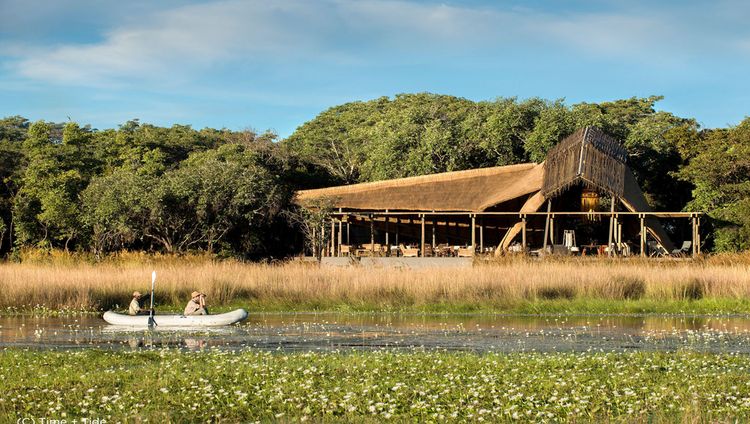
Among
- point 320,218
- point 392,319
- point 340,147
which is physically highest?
point 340,147

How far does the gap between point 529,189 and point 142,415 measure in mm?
29530

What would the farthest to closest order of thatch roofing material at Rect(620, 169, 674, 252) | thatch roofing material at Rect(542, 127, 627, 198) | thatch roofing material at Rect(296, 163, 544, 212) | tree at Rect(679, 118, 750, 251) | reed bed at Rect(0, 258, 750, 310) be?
thatch roofing material at Rect(296, 163, 544, 212)
tree at Rect(679, 118, 750, 251)
thatch roofing material at Rect(620, 169, 674, 252)
thatch roofing material at Rect(542, 127, 627, 198)
reed bed at Rect(0, 258, 750, 310)

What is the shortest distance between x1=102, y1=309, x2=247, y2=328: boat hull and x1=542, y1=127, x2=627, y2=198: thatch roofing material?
18630 mm

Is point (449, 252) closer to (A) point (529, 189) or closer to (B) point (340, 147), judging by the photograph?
(A) point (529, 189)

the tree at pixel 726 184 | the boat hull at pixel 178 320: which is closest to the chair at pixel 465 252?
the tree at pixel 726 184

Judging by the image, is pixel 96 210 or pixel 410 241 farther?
pixel 410 241

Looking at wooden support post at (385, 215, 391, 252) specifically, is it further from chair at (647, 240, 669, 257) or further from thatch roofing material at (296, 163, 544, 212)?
chair at (647, 240, 669, 257)

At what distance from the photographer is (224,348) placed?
16.3m

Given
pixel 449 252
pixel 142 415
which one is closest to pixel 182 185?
pixel 449 252

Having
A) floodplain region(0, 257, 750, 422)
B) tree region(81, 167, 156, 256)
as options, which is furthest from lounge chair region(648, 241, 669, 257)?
tree region(81, 167, 156, 256)

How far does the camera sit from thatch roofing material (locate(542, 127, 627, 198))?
3644 cm

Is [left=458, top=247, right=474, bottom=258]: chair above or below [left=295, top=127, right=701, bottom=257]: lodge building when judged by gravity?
below

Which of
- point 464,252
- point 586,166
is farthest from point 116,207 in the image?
point 586,166

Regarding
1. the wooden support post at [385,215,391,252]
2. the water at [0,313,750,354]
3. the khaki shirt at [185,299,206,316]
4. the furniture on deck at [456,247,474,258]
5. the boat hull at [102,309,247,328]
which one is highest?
the wooden support post at [385,215,391,252]
